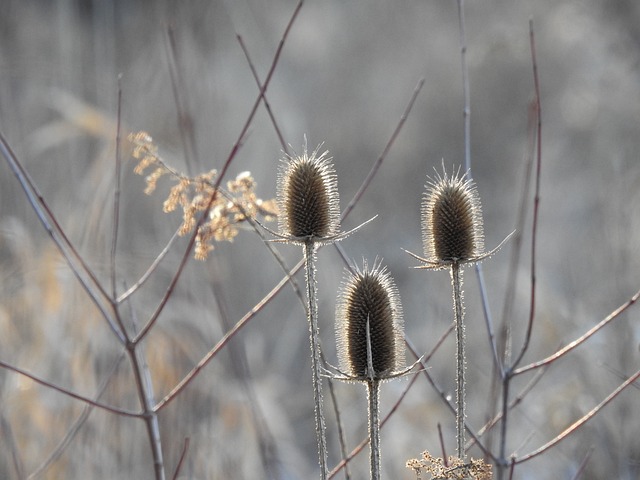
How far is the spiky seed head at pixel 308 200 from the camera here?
142 centimetres

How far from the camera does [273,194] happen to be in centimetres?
699

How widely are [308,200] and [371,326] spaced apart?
0.24 meters

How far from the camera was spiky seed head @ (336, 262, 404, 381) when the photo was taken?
134 centimetres

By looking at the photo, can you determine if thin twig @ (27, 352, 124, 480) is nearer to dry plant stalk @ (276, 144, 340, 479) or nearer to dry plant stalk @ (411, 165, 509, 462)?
dry plant stalk @ (276, 144, 340, 479)

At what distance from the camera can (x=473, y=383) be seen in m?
5.15

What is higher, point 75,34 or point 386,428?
point 75,34

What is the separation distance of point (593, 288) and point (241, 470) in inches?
115

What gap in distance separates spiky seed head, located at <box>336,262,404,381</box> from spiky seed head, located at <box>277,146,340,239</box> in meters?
0.10

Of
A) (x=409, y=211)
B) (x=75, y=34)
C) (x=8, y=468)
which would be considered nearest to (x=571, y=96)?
(x=409, y=211)

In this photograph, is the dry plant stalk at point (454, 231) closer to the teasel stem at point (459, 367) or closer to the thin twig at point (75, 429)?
the teasel stem at point (459, 367)

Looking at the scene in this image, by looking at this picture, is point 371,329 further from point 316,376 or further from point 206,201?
point 206,201

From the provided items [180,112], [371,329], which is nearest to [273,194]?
[180,112]

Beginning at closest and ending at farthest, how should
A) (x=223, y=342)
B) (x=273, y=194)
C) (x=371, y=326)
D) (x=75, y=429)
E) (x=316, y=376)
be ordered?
(x=316, y=376), (x=371, y=326), (x=223, y=342), (x=75, y=429), (x=273, y=194)

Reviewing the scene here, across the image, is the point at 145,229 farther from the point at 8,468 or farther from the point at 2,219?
the point at 8,468
